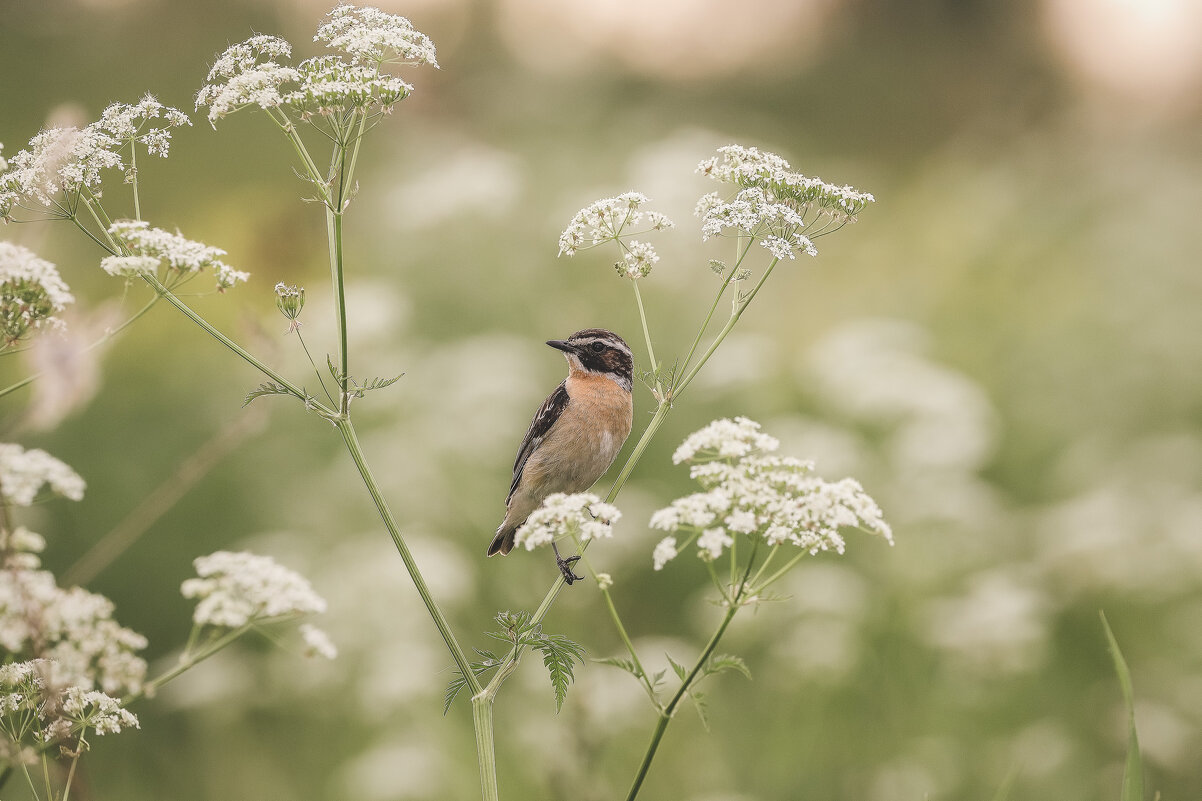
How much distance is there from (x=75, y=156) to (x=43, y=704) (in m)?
1.49

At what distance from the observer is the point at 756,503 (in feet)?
8.18

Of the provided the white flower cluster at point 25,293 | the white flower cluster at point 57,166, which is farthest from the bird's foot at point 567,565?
the white flower cluster at point 57,166

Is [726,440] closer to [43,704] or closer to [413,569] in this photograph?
[413,569]

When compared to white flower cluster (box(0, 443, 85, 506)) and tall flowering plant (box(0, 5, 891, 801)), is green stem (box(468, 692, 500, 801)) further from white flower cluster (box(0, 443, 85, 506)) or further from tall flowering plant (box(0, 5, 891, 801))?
white flower cluster (box(0, 443, 85, 506))

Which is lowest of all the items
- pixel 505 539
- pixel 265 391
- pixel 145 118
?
pixel 265 391

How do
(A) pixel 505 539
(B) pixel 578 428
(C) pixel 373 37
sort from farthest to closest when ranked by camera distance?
(A) pixel 505 539, (B) pixel 578 428, (C) pixel 373 37

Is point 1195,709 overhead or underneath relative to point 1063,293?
underneath

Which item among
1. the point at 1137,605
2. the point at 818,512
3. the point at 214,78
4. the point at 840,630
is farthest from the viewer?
the point at 1137,605

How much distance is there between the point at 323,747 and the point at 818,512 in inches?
188

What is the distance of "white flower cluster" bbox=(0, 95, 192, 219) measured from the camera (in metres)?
2.73

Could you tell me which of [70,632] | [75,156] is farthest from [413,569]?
[75,156]

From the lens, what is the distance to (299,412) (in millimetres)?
7867

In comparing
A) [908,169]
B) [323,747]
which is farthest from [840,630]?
[908,169]

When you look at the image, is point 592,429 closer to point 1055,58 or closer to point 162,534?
point 162,534
